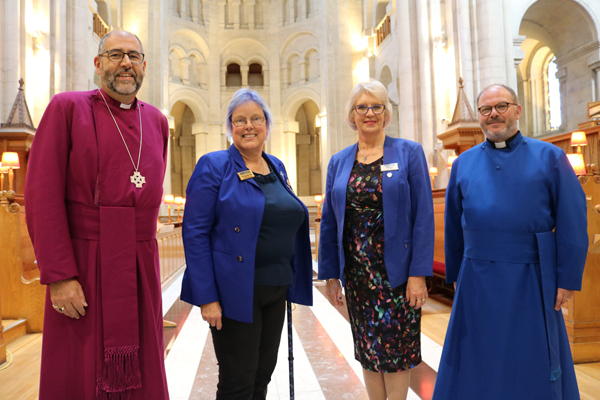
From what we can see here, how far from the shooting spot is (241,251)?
1.90 metres

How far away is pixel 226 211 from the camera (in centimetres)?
191

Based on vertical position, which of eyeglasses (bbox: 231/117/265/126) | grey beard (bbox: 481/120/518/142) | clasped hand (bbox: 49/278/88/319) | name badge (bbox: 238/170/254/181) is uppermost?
eyeglasses (bbox: 231/117/265/126)

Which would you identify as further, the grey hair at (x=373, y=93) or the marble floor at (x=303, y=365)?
the marble floor at (x=303, y=365)

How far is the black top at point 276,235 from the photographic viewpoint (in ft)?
6.47

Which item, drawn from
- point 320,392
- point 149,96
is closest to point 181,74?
point 149,96

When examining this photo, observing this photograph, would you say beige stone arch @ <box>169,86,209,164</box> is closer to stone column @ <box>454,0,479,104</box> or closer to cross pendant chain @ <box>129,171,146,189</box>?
stone column @ <box>454,0,479,104</box>

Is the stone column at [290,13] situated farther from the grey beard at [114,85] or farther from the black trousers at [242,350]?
the black trousers at [242,350]

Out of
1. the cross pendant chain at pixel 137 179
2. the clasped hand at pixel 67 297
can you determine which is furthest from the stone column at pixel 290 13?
the clasped hand at pixel 67 297

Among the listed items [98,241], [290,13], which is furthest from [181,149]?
[98,241]

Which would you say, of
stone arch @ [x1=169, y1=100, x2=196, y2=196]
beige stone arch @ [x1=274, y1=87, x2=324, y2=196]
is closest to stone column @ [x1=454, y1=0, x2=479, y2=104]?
beige stone arch @ [x1=274, y1=87, x2=324, y2=196]

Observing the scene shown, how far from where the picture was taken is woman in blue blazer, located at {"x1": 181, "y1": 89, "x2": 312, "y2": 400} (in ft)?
6.17

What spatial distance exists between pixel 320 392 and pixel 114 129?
230cm

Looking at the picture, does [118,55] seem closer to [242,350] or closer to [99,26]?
[242,350]

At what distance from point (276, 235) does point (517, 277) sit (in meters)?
1.15
